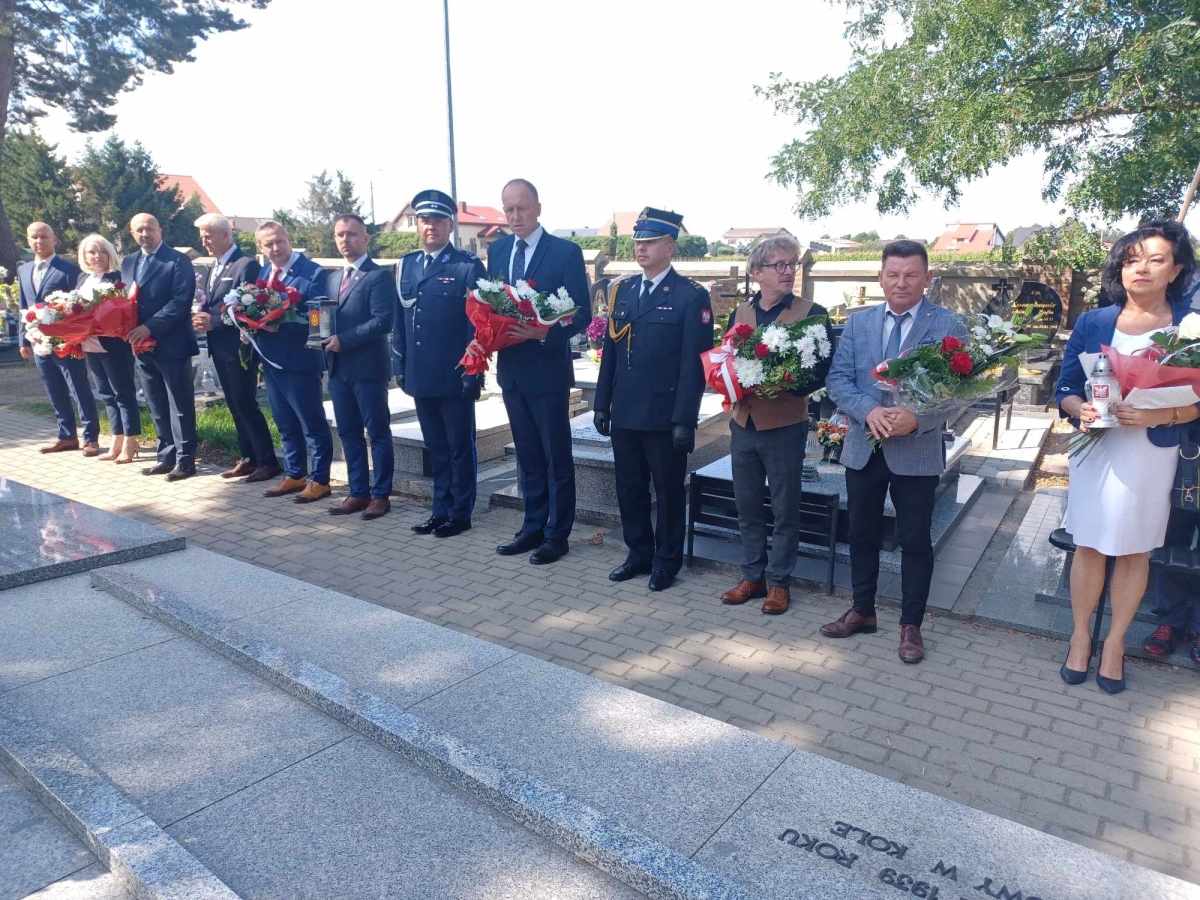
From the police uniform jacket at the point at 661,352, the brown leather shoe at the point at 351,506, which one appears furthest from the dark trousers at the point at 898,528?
the brown leather shoe at the point at 351,506

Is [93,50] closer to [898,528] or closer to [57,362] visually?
[57,362]

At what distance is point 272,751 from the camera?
3002 mm

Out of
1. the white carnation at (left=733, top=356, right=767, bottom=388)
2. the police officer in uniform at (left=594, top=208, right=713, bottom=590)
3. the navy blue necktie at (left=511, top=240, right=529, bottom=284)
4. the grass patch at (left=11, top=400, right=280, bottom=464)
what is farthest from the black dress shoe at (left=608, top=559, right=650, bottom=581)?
the grass patch at (left=11, top=400, right=280, bottom=464)

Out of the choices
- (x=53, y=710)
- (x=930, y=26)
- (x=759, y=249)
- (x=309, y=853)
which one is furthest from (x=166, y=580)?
(x=930, y=26)

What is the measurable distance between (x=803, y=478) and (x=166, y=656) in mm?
3728

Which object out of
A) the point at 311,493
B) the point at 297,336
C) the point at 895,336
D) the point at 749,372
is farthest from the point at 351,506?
the point at 895,336

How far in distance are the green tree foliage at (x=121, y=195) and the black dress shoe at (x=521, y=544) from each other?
129 ft

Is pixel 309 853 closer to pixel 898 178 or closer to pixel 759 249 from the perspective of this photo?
pixel 759 249

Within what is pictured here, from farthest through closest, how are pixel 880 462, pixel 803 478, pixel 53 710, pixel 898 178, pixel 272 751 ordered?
pixel 898 178 → pixel 803 478 → pixel 880 462 → pixel 53 710 → pixel 272 751

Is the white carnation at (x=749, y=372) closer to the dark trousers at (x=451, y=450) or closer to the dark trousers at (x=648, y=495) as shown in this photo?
the dark trousers at (x=648, y=495)

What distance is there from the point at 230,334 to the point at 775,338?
500 cm

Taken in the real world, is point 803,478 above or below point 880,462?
below

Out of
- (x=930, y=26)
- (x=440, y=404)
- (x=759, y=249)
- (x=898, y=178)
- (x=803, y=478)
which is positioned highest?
(x=930, y=26)

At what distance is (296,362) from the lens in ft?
21.7
